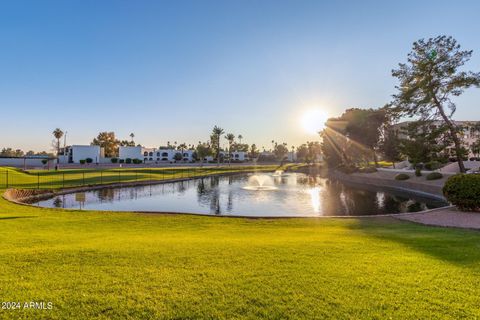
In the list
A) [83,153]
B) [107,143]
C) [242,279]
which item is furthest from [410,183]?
[107,143]

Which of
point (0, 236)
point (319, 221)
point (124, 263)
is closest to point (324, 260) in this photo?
point (124, 263)

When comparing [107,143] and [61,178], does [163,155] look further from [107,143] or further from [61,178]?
[61,178]

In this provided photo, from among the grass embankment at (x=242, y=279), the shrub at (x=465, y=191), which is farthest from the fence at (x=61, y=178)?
the shrub at (x=465, y=191)

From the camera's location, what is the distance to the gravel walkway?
11957mm

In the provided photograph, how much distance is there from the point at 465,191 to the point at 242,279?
15.0 meters

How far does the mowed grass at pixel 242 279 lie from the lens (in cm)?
388

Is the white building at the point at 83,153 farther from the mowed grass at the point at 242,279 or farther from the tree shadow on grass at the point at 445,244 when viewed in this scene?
the tree shadow on grass at the point at 445,244

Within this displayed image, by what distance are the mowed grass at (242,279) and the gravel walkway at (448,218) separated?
4.61 m

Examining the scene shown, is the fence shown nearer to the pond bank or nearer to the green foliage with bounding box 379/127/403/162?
the pond bank

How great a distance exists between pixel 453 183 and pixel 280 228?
10.4 meters

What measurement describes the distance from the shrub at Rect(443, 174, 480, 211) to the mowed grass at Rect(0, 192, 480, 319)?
8.53 m

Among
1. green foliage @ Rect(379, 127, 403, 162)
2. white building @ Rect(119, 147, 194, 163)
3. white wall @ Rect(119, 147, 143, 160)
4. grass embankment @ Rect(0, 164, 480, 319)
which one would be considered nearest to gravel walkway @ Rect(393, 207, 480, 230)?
grass embankment @ Rect(0, 164, 480, 319)

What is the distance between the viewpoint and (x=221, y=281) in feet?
15.6

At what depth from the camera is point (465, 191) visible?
49.0 feet
